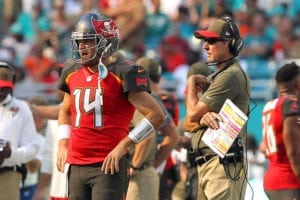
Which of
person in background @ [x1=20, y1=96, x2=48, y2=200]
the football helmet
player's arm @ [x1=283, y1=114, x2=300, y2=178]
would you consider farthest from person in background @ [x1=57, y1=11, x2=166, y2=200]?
person in background @ [x1=20, y1=96, x2=48, y2=200]

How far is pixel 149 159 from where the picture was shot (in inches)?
405

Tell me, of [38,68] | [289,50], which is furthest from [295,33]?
[38,68]

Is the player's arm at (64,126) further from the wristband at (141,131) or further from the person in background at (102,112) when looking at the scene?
the wristband at (141,131)

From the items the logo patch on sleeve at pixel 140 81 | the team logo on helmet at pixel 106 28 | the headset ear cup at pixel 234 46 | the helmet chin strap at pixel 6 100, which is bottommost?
the helmet chin strap at pixel 6 100

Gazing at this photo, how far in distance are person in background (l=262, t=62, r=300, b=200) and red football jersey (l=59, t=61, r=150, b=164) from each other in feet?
4.85

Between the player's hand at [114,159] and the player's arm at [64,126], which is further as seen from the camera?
the player's arm at [64,126]

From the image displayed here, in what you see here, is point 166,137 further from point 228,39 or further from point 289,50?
point 289,50

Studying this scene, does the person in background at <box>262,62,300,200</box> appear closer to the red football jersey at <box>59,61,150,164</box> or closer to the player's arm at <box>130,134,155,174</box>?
the player's arm at <box>130,134,155,174</box>

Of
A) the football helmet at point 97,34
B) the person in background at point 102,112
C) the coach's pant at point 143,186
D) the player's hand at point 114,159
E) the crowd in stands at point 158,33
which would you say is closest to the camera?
the player's hand at point 114,159

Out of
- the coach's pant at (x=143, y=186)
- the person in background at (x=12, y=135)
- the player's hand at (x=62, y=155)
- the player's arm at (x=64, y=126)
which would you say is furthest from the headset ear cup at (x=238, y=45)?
the person in background at (x=12, y=135)

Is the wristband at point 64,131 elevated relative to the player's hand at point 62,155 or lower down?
elevated

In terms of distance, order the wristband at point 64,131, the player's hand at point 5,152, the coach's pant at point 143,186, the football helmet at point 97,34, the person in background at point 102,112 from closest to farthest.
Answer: the person in background at point 102,112 → the football helmet at point 97,34 → the wristband at point 64,131 → the player's hand at point 5,152 → the coach's pant at point 143,186

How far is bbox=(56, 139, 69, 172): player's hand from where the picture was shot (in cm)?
838

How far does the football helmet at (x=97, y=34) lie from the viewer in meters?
8.23
